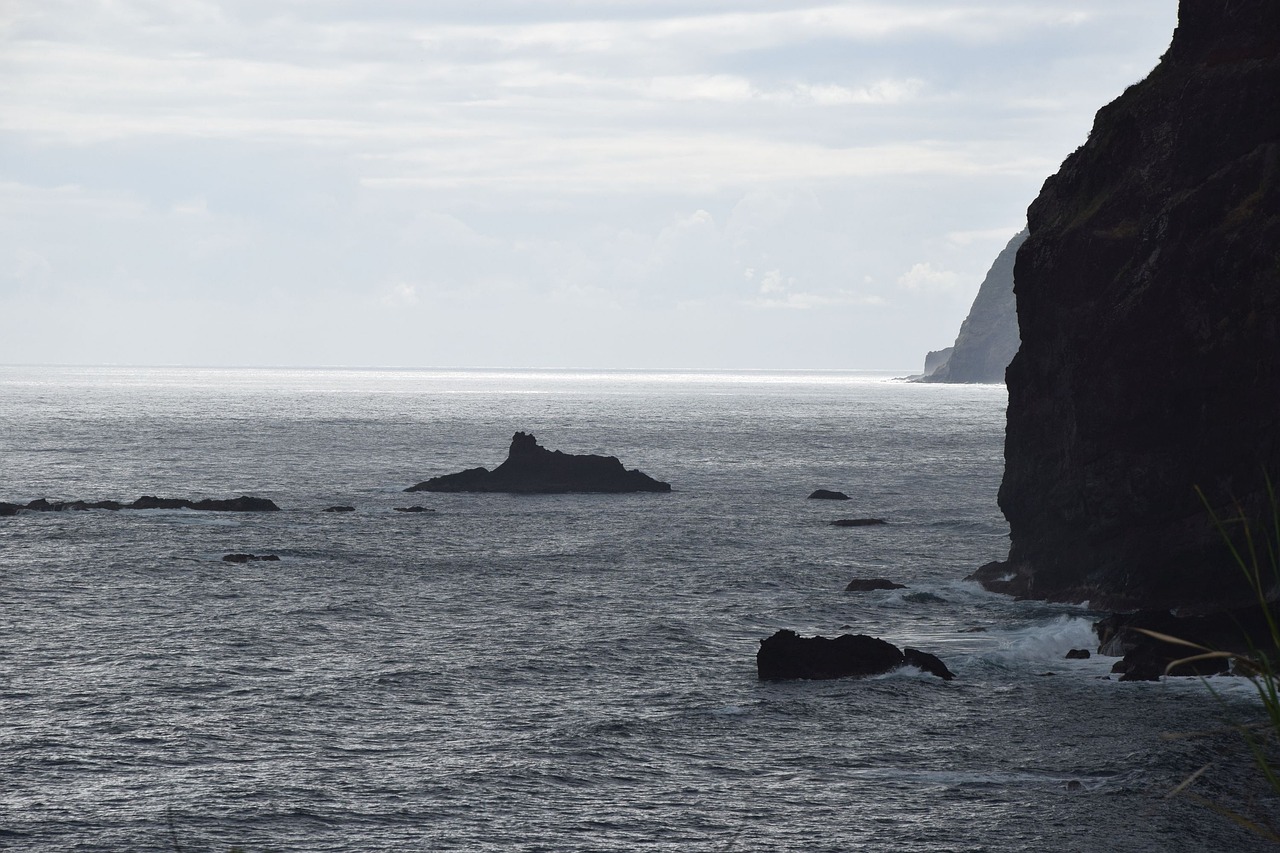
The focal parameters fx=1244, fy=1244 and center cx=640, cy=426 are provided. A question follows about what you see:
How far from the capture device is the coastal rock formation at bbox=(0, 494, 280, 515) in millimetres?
73125

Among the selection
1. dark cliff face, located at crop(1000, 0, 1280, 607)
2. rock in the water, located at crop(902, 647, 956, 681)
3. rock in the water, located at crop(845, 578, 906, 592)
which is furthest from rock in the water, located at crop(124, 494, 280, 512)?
rock in the water, located at crop(902, 647, 956, 681)

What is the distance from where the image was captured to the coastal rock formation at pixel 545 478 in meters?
89.8

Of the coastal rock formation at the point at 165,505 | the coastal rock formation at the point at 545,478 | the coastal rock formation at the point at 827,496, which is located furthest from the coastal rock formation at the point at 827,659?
the coastal rock formation at the point at 545,478

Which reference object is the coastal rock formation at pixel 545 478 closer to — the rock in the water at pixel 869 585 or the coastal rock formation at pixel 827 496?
the coastal rock formation at pixel 827 496

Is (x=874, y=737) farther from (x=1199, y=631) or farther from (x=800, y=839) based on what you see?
(x=1199, y=631)

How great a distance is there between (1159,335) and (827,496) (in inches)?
1684

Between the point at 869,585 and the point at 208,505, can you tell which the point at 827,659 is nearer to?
the point at 869,585

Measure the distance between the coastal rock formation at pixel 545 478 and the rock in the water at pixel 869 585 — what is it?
137 ft

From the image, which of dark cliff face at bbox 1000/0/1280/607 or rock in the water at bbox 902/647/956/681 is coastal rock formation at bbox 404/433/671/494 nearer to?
dark cliff face at bbox 1000/0/1280/607

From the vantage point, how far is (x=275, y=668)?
35188 mm

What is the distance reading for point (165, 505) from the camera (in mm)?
74250

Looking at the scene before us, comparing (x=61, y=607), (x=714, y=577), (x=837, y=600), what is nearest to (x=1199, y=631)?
(x=837, y=600)

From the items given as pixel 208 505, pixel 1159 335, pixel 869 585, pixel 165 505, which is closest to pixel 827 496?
pixel 869 585

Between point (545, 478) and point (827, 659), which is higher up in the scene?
point (545, 478)
